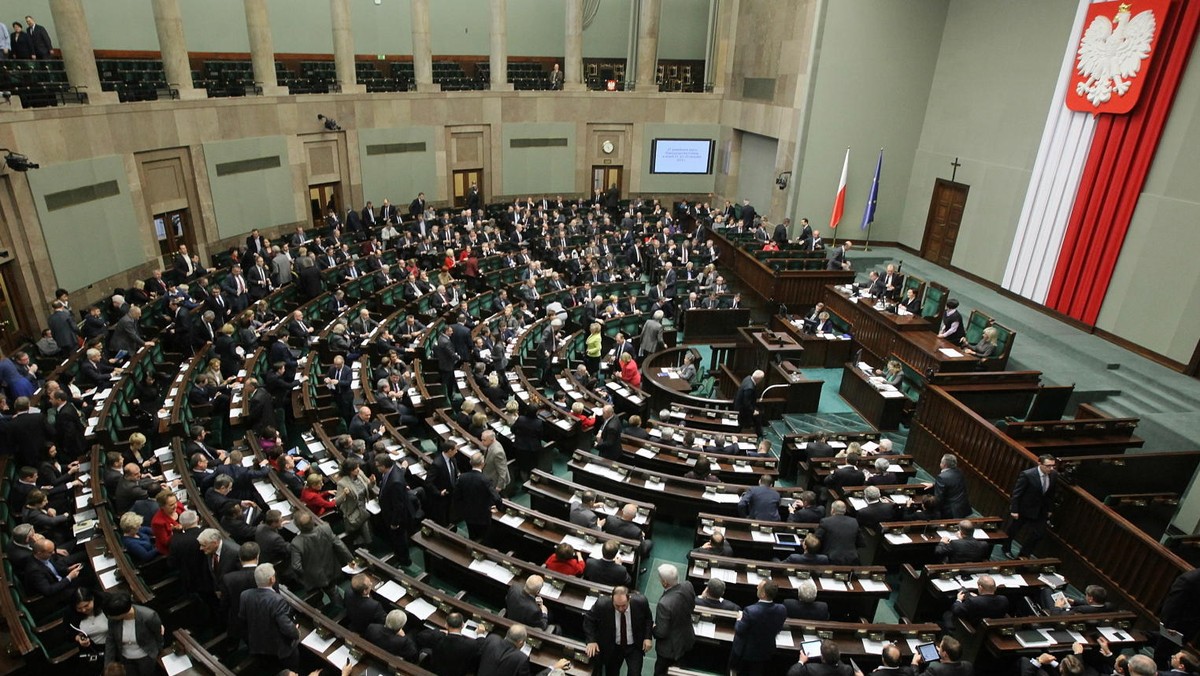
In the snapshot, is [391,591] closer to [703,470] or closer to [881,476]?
[703,470]

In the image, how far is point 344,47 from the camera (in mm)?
19344

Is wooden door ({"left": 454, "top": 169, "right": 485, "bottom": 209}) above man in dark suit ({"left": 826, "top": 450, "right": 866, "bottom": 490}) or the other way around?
above

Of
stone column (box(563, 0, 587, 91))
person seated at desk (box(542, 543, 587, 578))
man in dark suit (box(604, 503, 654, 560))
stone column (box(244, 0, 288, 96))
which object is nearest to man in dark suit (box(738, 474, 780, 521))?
man in dark suit (box(604, 503, 654, 560))

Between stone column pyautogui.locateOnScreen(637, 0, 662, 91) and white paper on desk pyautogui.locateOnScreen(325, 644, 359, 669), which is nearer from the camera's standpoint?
white paper on desk pyautogui.locateOnScreen(325, 644, 359, 669)

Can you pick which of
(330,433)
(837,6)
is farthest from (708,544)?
(837,6)

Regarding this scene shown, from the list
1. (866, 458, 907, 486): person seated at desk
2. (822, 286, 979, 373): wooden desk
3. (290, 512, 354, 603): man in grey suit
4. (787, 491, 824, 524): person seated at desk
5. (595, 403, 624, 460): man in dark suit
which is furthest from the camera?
(822, 286, 979, 373): wooden desk

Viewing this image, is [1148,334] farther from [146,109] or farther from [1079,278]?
[146,109]

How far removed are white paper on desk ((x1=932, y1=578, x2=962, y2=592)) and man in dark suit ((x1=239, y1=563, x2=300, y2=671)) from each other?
5934mm

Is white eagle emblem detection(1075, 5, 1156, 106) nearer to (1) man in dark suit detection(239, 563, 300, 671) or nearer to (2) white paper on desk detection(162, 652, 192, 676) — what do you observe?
(1) man in dark suit detection(239, 563, 300, 671)

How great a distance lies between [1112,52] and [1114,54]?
0.08 metres

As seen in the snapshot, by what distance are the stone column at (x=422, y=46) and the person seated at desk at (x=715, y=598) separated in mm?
19643

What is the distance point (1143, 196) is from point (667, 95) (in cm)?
1568

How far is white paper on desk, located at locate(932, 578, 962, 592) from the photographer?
660 centimetres

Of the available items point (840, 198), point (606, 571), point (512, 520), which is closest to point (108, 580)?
point (512, 520)
